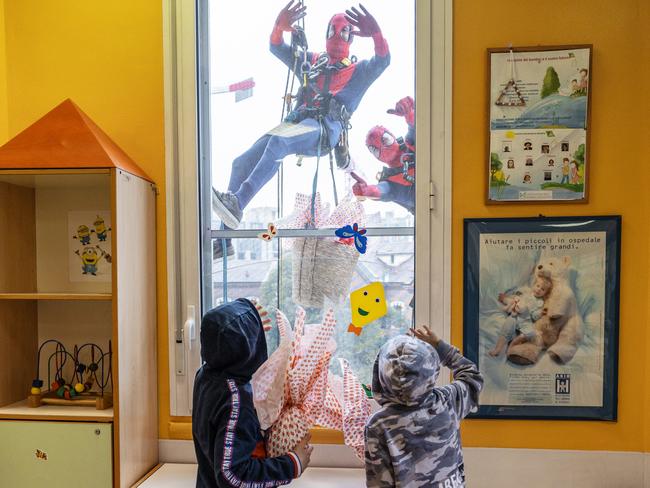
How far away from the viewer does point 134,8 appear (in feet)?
5.44

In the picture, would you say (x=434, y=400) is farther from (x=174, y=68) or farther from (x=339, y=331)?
(x=174, y=68)

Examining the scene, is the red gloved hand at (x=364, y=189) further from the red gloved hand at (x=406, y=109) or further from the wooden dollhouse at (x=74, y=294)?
the wooden dollhouse at (x=74, y=294)

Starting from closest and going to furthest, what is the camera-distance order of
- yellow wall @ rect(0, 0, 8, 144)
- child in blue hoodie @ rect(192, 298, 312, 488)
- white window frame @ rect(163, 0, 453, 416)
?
child in blue hoodie @ rect(192, 298, 312, 488), white window frame @ rect(163, 0, 453, 416), yellow wall @ rect(0, 0, 8, 144)

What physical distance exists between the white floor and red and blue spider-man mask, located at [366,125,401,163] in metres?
1.19

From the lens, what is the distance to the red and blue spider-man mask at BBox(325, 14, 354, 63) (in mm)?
1654

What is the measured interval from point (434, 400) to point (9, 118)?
193 centimetres

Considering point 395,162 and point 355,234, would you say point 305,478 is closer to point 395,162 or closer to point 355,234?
point 355,234

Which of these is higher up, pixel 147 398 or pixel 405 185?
pixel 405 185

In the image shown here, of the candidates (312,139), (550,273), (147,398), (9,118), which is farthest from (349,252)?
(9,118)

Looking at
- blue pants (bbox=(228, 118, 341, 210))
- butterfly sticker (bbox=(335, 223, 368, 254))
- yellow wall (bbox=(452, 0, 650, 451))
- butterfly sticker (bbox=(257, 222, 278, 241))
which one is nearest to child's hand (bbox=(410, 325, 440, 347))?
butterfly sticker (bbox=(335, 223, 368, 254))

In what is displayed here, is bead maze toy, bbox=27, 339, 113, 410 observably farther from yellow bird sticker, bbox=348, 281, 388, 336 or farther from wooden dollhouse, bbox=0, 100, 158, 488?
yellow bird sticker, bbox=348, 281, 388, 336

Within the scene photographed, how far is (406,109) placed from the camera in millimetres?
1639

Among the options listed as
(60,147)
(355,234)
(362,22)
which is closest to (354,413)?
(355,234)

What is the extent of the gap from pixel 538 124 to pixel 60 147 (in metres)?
1.69
